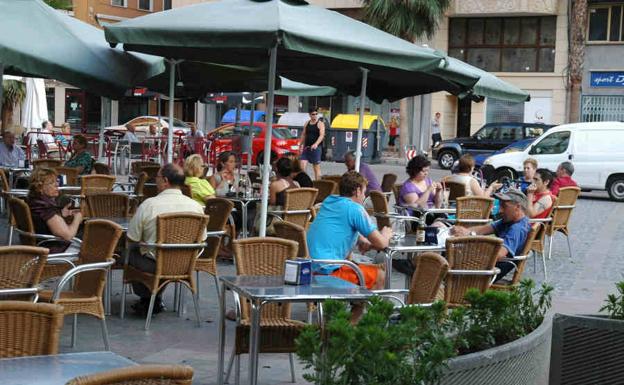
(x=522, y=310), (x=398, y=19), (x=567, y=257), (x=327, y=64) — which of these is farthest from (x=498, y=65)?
(x=522, y=310)

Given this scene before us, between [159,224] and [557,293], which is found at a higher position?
[159,224]

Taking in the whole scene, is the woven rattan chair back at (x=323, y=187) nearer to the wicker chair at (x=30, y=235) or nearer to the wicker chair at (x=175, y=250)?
the wicker chair at (x=175, y=250)

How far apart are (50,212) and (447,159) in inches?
1026

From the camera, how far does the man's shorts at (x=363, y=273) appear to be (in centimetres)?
748

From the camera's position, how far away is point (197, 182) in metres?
11.5

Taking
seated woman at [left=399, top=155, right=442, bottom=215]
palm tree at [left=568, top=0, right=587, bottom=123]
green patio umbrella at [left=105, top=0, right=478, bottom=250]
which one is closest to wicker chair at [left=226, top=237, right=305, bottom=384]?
green patio umbrella at [left=105, top=0, right=478, bottom=250]

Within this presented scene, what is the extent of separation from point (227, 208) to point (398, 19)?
2795 centimetres

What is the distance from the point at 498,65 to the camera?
41031 millimetres

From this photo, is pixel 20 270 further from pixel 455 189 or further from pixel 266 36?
pixel 455 189

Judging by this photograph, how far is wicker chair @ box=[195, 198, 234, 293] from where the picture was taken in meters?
8.77

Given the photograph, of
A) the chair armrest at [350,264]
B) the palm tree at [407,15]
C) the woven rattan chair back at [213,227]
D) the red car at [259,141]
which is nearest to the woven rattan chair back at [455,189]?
the woven rattan chair back at [213,227]

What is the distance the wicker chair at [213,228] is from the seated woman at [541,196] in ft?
14.6

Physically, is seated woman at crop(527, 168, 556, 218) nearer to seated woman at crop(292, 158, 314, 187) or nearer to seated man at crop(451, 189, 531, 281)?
seated woman at crop(292, 158, 314, 187)

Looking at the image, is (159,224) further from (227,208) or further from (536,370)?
(536,370)
